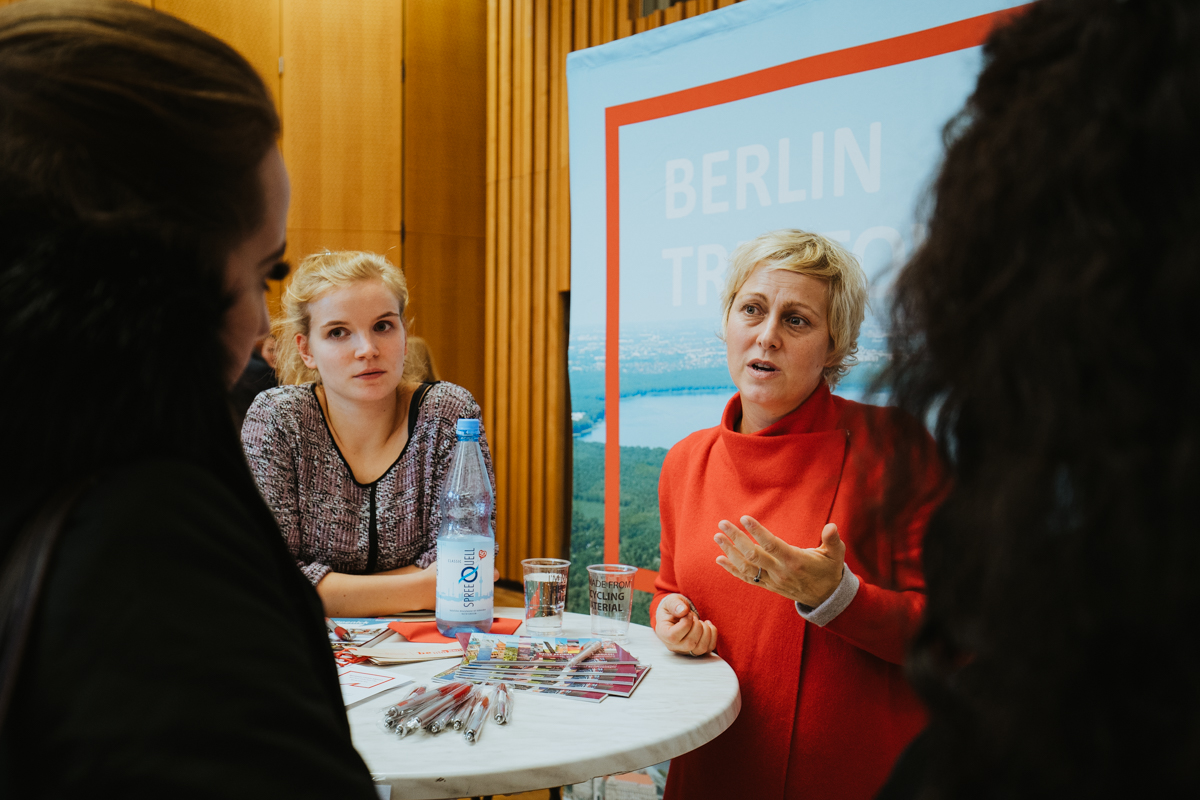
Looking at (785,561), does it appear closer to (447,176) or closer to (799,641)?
(799,641)

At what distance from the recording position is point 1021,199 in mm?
413

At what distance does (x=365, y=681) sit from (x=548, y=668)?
1.04ft

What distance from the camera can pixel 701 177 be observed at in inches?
123

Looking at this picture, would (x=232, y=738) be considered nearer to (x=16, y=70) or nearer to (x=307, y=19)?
(x=16, y=70)

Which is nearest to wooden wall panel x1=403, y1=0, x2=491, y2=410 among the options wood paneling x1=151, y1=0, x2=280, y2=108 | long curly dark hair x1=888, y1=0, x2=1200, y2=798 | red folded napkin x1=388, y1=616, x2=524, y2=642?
wood paneling x1=151, y1=0, x2=280, y2=108

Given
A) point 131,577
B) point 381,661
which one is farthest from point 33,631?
point 381,661

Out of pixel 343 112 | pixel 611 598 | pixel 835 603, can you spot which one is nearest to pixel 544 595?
pixel 611 598

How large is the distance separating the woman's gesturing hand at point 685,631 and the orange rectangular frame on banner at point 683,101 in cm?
148

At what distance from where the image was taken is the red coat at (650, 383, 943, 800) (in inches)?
57.2

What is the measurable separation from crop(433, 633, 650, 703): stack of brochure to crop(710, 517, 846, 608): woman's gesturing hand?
0.28 m

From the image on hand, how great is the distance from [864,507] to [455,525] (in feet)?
4.64

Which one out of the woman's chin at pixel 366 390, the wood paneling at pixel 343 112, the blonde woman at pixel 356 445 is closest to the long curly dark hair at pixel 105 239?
the blonde woman at pixel 356 445

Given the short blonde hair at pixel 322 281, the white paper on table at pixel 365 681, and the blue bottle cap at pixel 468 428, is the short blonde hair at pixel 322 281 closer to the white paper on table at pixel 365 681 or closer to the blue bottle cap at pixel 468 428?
the blue bottle cap at pixel 468 428

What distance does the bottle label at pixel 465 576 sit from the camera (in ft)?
4.93
